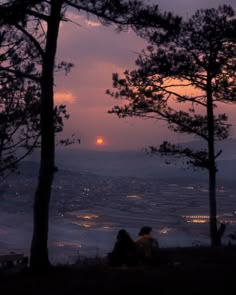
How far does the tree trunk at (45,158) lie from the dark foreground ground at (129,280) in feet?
1.69

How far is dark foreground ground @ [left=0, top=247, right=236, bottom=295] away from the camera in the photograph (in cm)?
930

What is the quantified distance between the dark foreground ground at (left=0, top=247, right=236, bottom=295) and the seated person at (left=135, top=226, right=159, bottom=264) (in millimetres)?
455

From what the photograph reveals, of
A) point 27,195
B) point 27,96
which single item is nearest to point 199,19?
point 27,96

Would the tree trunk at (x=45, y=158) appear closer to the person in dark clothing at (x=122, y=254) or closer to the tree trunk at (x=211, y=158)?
the person in dark clothing at (x=122, y=254)

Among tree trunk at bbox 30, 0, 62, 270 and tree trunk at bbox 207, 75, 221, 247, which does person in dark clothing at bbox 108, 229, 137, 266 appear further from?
tree trunk at bbox 207, 75, 221, 247

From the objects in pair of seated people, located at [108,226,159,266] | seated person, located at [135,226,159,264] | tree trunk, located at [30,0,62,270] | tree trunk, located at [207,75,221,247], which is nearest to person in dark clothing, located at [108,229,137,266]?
pair of seated people, located at [108,226,159,266]

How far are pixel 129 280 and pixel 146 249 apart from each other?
293 centimetres

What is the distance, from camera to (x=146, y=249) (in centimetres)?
1314

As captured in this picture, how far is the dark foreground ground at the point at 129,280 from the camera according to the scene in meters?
9.30

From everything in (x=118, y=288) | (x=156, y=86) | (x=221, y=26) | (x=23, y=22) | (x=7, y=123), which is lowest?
(x=118, y=288)

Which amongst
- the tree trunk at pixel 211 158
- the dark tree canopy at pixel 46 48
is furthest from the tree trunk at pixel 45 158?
the tree trunk at pixel 211 158

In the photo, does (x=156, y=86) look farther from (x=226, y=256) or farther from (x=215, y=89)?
(x=226, y=256)

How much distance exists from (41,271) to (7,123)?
676 cm

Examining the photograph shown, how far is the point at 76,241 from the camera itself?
66.0 m
